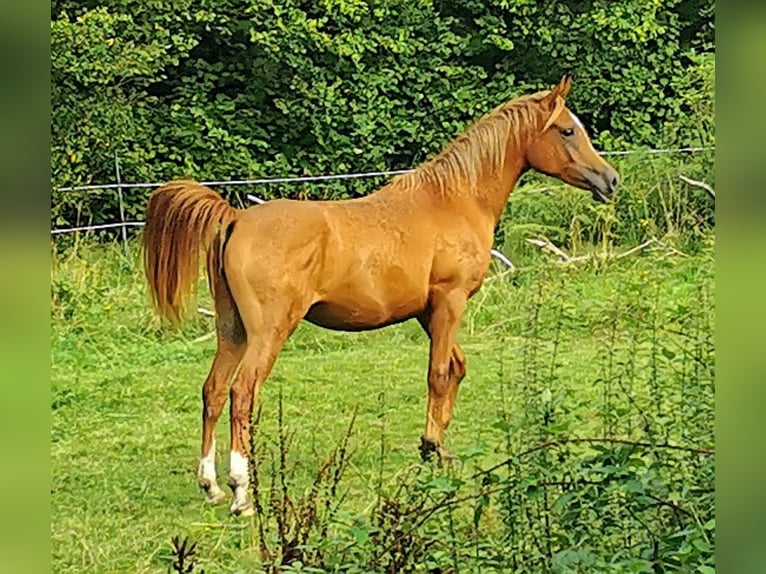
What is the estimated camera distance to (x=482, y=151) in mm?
3936

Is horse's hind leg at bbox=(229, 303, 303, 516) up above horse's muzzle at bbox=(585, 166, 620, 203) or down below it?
below

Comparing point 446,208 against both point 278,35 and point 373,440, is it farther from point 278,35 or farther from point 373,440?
point 278,35

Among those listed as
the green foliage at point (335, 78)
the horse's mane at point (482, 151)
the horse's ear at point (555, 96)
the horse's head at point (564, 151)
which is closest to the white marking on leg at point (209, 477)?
the horse's mane at point (482, 151)

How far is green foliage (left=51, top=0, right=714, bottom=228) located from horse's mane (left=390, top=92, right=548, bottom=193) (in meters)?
5.30

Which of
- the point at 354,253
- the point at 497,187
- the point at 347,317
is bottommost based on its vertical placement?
the point at 347,317

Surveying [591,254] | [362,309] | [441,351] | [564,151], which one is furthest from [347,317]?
[591,254]

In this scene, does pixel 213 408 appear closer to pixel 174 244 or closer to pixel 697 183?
pixel 174 244

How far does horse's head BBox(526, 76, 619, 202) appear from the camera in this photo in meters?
3.96

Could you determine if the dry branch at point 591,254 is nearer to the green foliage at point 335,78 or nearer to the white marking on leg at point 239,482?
the green foliage at point 335,78

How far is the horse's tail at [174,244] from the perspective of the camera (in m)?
3.39

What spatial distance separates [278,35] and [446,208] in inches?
244

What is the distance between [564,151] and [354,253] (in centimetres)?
91

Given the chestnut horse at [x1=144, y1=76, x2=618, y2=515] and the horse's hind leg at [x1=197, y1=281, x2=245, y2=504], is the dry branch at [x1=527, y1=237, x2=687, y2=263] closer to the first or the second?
the chestnut horse at [x1=144, y1=76, x2=618, y2=515]

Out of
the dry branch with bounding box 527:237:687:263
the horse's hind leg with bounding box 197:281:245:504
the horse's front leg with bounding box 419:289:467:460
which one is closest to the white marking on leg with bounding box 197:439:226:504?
the horse's hind leg with bounding box 197:281:245:504
